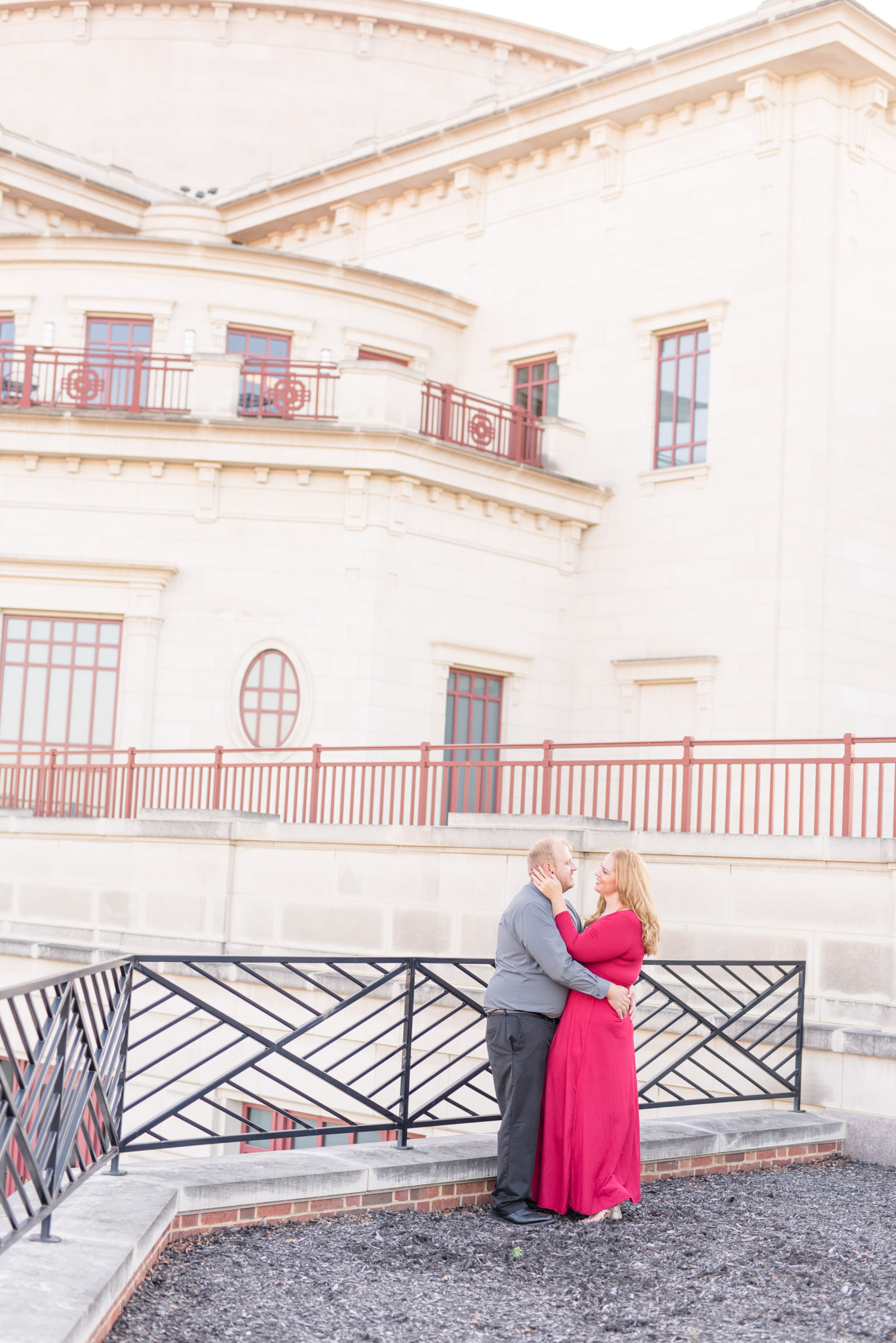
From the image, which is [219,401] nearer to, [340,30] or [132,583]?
[132,583]

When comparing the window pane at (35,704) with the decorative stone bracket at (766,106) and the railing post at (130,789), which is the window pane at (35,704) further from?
the decorative stone bracket at (766,106)

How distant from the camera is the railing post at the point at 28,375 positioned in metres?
20.5

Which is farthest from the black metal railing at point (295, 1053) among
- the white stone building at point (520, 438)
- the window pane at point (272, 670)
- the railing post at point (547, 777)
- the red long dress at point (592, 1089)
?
the white stone building at point (520, 438)

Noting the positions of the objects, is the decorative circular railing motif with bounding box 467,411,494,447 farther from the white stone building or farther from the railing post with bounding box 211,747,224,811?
the railing post with bounding box 211,747,224,811

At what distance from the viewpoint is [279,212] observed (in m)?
26.6

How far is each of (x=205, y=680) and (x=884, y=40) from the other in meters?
13.1

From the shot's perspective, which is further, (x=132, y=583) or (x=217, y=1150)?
(x=132, y=583)

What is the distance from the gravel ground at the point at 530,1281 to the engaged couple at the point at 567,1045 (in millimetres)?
211

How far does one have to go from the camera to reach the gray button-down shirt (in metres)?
7.12

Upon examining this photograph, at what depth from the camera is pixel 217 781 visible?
1631 cm

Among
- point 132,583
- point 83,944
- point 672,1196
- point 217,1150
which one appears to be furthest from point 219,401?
point 672,1196

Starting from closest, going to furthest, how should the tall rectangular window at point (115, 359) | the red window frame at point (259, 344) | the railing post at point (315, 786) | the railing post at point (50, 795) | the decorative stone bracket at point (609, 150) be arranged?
the railing post at point (315, 786) < the railing post at point (50, 795) < the tall rectangular window at point (115, 359) < the decorative stone bracket at point (609, 150) < the red window frame at point (259, 344)

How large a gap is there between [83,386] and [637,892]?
15874 millimetres

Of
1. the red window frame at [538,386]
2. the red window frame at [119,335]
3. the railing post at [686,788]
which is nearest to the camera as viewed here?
the railing post at [686,788]
